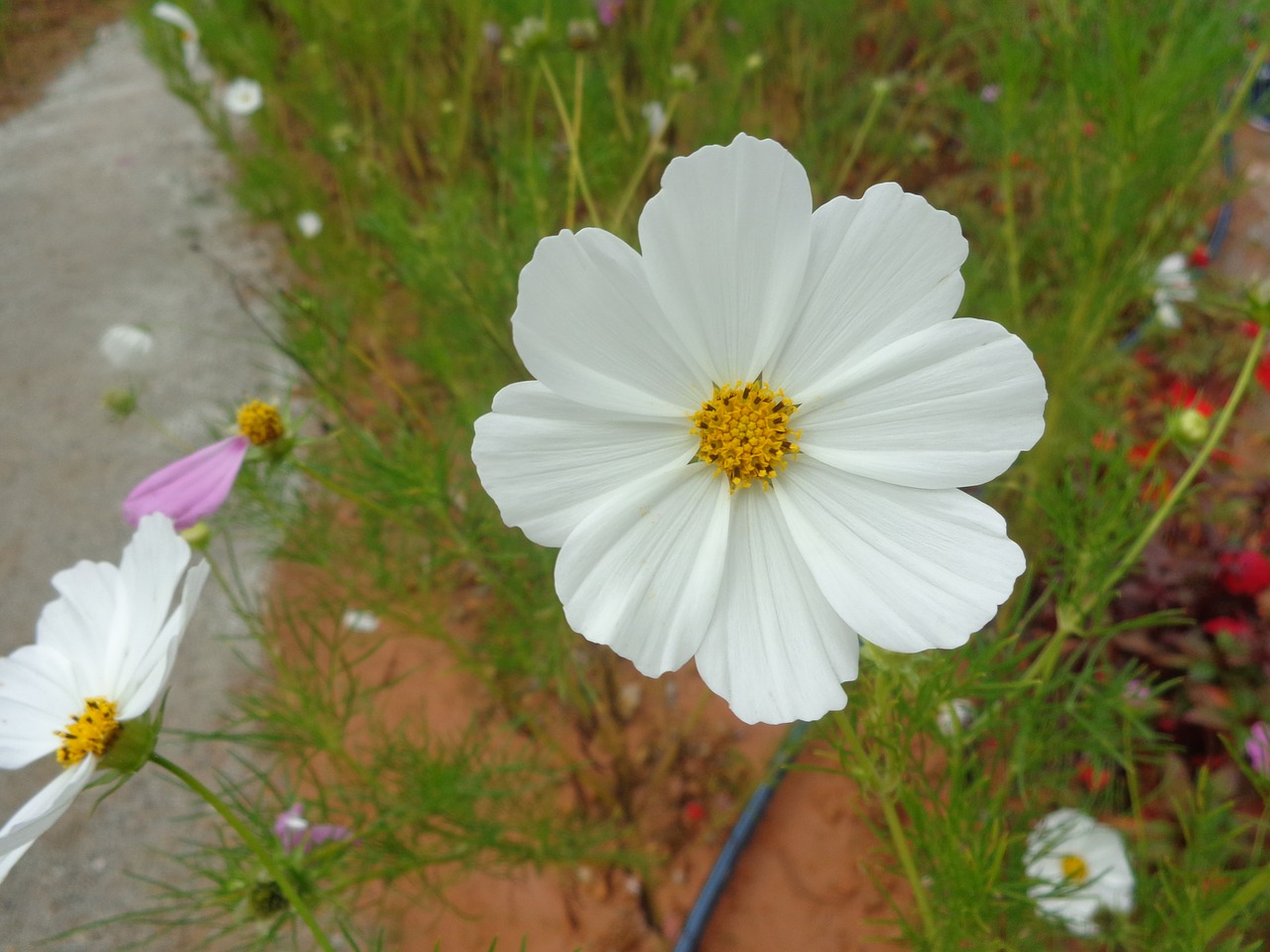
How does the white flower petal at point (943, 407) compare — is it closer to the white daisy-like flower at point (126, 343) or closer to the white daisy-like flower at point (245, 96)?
the white daisy-like flower at point (126, 343)

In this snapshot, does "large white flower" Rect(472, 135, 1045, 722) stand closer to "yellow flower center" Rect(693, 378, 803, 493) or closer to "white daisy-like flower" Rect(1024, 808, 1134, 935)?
"yellow flower center" Rect(693, 378, 803, 493)

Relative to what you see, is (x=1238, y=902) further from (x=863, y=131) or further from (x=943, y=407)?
(x=863, y=131)

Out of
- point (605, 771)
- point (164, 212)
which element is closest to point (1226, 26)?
point (605, 771)

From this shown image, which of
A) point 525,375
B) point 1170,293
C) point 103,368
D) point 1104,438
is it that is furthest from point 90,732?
point 103,368

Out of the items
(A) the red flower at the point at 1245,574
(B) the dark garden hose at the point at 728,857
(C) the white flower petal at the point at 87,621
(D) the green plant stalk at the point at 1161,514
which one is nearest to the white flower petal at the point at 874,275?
(D) the green plant stalk at the point at 1161,514

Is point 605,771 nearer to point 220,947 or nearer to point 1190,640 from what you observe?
point 220,947

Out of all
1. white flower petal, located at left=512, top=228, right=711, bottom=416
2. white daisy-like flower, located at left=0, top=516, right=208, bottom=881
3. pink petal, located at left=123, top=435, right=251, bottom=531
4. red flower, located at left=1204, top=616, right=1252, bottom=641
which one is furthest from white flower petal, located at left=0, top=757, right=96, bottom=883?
red flower, located at left=1204, top=616, right=1252, bottom=641
